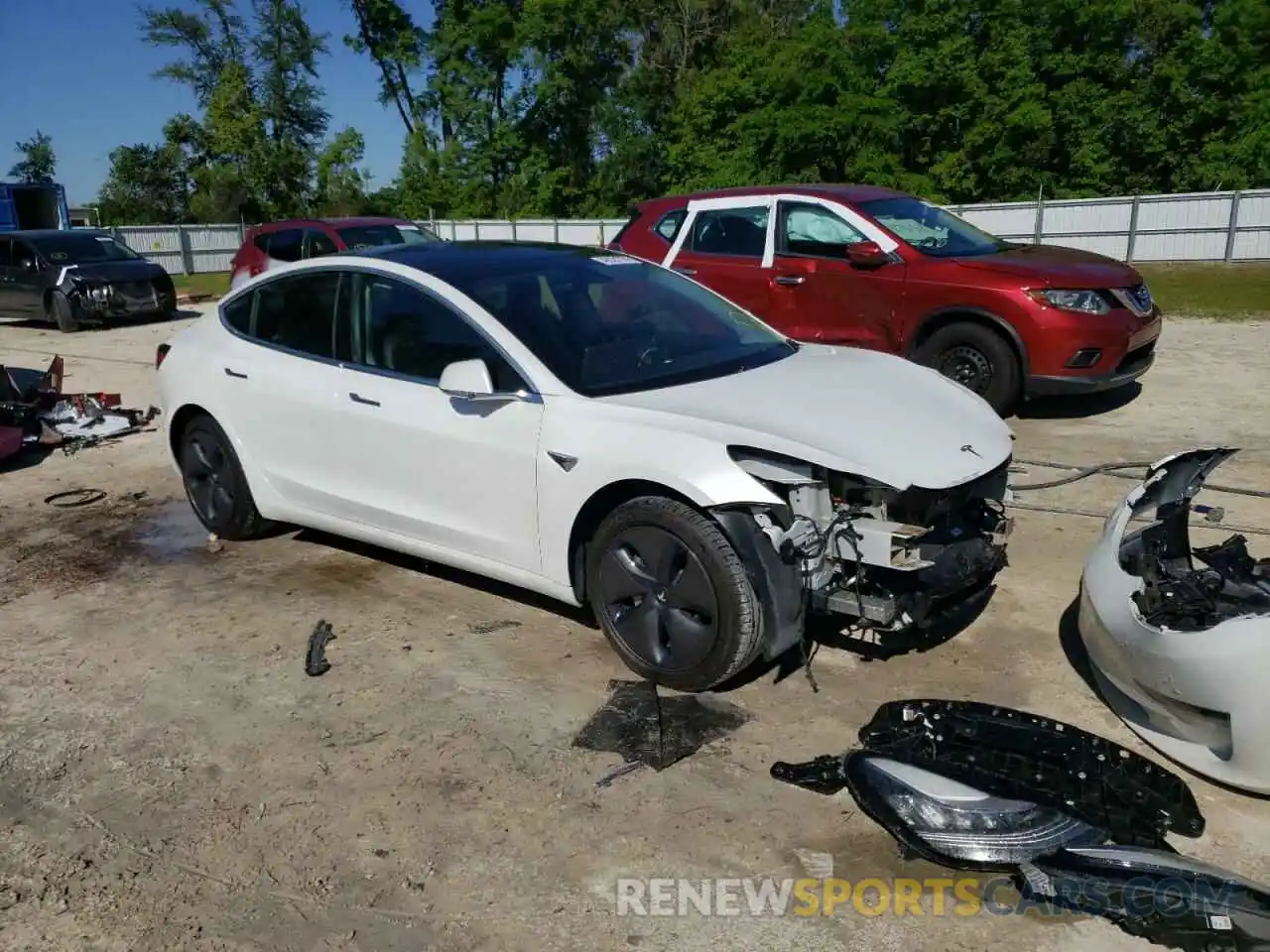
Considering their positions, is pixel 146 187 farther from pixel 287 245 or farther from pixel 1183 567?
pixel 1183 567

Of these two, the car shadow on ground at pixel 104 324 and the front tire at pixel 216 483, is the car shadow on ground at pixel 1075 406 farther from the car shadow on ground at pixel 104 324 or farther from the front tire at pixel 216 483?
the car shadow on ground at pixel 104 324

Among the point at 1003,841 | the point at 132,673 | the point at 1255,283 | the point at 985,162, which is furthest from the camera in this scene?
the point at 985,162

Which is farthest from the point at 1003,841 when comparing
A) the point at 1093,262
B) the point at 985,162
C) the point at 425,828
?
the point at 985,162

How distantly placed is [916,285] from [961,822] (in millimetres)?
5615

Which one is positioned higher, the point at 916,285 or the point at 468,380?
the point at 916,285

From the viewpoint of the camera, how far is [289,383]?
5.09 metres

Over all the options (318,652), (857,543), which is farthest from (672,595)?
(318,652)

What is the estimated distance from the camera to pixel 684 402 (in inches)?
156

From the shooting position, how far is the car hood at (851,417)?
3.59 meters

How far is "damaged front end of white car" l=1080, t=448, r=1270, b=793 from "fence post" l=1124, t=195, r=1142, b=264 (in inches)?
880

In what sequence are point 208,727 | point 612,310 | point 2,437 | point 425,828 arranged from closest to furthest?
point 425,828
point 208,727
point 612,310
point 2,437

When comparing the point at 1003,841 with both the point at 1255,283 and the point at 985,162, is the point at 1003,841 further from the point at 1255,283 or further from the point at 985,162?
the point at 985,162

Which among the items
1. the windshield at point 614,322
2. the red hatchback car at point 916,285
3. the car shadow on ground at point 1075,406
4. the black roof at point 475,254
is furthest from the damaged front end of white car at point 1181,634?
the car shadow on ground at point 1075,406

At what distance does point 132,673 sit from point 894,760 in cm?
308
